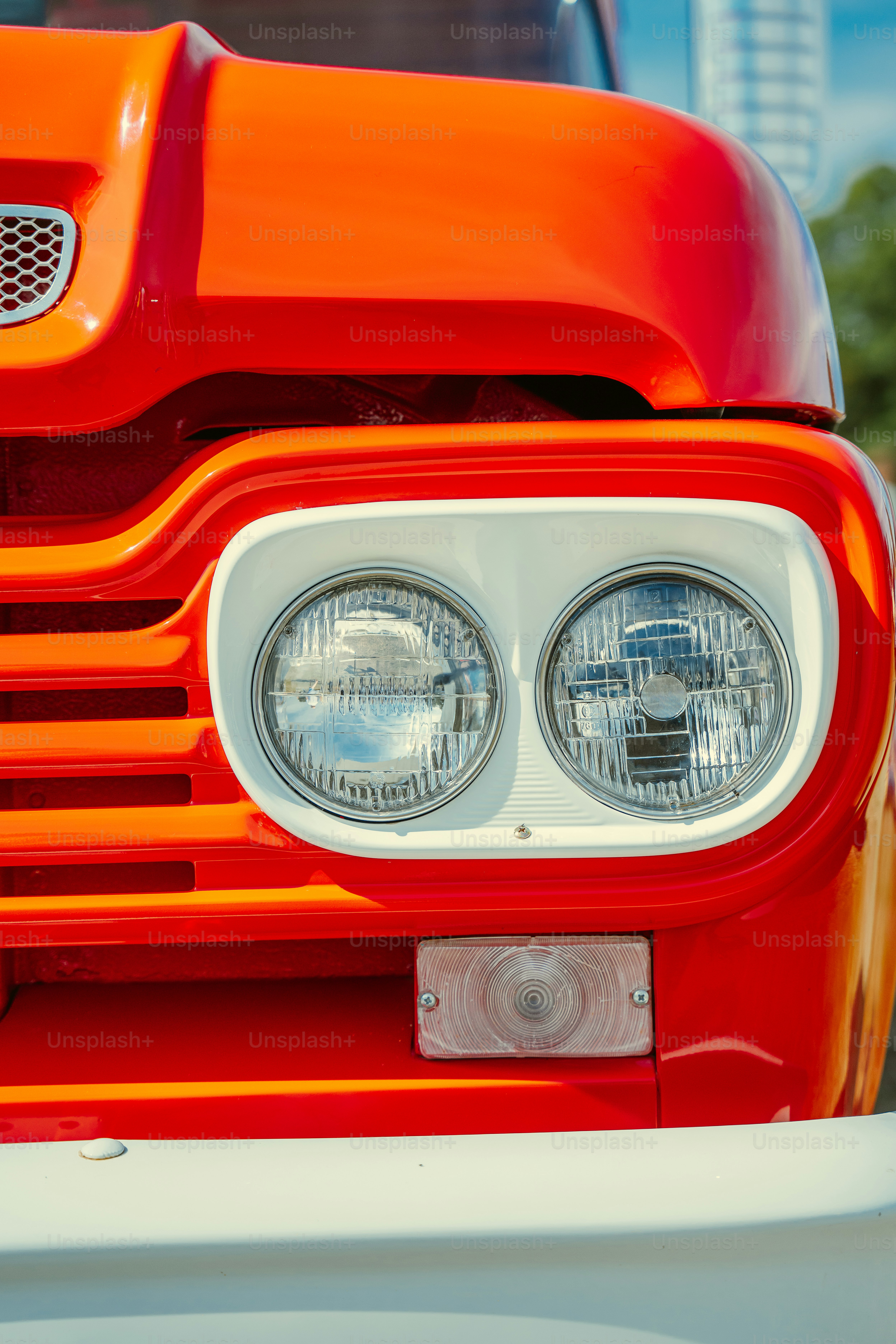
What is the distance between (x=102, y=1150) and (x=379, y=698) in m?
0.45

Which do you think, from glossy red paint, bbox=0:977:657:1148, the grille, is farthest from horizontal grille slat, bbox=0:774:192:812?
the grille

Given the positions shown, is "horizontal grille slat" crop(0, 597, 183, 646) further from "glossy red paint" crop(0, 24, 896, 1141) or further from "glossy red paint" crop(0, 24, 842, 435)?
"glossy red paint" crop(0, 24, 842, 435)

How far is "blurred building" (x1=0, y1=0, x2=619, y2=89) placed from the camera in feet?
6.42

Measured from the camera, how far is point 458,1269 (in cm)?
85

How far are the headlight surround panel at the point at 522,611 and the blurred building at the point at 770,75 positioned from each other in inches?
36.1

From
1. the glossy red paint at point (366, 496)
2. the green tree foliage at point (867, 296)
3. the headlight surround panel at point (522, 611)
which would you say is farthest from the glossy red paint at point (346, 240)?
the green tree foliage at point (867, 296)

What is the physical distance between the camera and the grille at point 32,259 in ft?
3.49

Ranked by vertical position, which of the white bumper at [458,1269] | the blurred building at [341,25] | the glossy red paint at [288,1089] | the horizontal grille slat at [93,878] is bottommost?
the white bumper at [458,1269]

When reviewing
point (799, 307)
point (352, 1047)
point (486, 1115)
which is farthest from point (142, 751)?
point (799, 307)

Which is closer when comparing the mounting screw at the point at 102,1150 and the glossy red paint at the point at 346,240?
the mounting screw at the point at 102,1150

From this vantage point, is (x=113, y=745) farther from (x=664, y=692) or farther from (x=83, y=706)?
(x=664, y=692)

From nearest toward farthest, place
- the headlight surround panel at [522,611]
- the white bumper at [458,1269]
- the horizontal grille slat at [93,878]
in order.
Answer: the white bumper at [458,1269]
the headlight surround panel at [522,611]
the horizontal grille slat at [93,878]

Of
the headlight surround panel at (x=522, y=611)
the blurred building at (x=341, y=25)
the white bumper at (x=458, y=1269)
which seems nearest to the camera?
the white bumper at (x=458, y=1269)

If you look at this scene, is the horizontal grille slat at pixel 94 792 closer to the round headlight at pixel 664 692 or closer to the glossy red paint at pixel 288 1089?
the glossy red paint at pixel 288 1089
